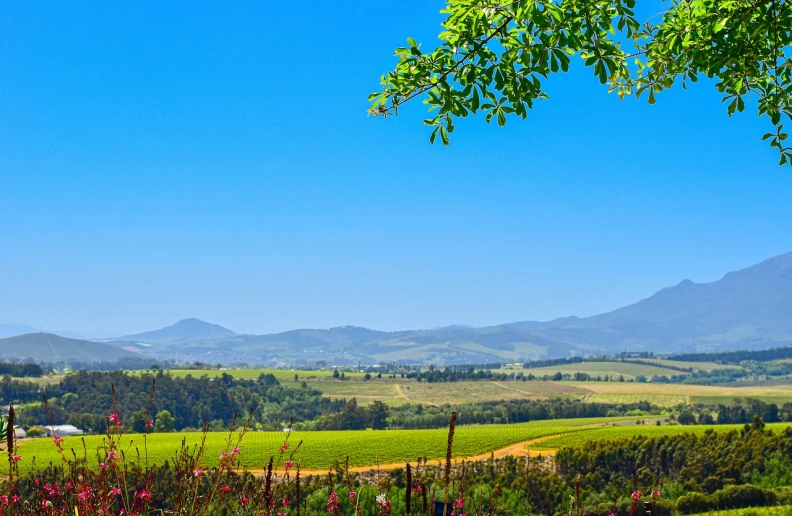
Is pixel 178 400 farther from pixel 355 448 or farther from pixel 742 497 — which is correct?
pixel 742 497

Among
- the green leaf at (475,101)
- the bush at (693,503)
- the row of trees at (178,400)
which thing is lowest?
the row of trees at (178,400)

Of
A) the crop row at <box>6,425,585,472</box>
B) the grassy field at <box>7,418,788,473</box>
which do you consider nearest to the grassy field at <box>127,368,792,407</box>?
the grassy field at <box>7,418,788,473</box>

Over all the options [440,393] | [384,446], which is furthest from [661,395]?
[384,446]

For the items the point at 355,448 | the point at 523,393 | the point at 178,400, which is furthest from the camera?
the point at 523,393

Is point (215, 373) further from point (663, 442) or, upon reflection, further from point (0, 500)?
point (0, 500)

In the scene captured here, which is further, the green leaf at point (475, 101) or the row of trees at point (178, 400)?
the row of trees at point (178, 400)

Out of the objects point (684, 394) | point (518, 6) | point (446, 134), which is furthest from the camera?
point (684, 394)

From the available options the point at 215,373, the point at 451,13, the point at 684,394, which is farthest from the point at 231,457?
the point at 215,373

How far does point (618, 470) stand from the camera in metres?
37.0

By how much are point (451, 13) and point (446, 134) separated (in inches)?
39.2

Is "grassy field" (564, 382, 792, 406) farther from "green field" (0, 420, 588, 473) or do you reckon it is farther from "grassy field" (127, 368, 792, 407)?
"green field" (0, 420, 588, 473)

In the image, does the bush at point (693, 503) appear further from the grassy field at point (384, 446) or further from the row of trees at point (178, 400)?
the row of trees at point (178, 400)

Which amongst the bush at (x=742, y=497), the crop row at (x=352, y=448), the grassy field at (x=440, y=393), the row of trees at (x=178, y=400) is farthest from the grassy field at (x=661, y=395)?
the bush at (x=742, y=497)

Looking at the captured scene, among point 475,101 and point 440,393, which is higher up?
point 475,101
